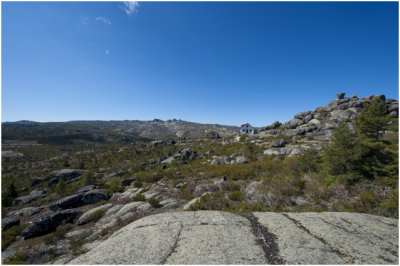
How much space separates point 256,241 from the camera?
348 centimetres

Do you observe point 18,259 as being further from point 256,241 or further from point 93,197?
point 256,241

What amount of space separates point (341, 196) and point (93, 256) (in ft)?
35.6

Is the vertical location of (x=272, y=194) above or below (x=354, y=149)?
below

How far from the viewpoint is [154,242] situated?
143 inches

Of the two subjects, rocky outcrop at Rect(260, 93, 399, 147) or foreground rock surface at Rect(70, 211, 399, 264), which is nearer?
foreground rock surface at Rect(70, 211, 399, 264)

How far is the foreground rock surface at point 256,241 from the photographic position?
2.92 metres

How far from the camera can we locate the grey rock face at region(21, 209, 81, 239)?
7.36 meters

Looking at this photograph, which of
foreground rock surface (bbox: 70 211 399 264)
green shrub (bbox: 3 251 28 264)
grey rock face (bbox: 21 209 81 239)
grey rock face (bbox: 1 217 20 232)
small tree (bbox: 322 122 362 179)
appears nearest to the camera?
foreground rock surface (bbox: 70 211 399 264)

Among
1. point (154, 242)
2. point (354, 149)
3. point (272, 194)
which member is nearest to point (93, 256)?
point (154, 242)

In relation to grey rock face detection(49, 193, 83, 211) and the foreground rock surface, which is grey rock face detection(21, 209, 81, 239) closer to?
grey rock face detection(49, 193, 83, 211)

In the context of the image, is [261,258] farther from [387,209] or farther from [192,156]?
[192,156]

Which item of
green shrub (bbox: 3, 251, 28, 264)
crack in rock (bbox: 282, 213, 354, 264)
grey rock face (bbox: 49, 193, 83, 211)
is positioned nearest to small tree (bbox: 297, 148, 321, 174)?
crack in rock (bbox: 282, 213, 354, 264)

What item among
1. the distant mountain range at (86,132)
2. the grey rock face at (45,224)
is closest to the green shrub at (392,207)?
the grey rock face at (45,224)

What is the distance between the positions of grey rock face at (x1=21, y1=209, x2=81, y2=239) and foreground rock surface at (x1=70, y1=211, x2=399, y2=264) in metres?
6.93
